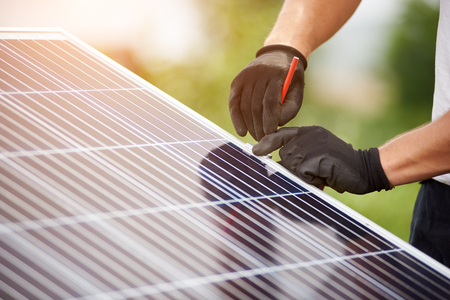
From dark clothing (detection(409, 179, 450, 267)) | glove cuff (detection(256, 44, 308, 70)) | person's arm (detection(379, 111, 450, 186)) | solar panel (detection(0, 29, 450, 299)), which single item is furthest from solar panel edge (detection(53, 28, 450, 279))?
dark clothing (detection(409, 179, 450, 267))

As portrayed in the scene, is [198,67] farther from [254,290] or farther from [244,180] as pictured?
[254,290]

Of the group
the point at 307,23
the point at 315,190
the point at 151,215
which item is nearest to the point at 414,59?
the point at 307,23

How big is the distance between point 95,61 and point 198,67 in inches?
173

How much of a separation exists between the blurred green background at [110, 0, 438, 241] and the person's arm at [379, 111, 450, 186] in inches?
170

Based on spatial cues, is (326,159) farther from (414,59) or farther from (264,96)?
(414,59)

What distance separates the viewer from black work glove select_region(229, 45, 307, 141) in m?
1.66

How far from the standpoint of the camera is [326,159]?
1.49 m

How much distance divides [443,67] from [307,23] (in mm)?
708

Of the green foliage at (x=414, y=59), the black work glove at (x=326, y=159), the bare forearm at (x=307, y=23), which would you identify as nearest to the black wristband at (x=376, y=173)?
the black work glove at (x=326, y=159)

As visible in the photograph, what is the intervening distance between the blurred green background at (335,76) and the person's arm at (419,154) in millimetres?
4311

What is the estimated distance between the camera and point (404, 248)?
3.88 feet

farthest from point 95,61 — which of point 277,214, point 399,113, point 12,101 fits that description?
point 399,113

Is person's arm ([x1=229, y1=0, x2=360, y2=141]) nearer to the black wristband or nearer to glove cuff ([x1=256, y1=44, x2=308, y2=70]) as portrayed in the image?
glove cuff ([x1=256, y1=44, x2=308, y2=70])

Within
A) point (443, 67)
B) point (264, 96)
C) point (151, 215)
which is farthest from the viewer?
point (443, 67)
